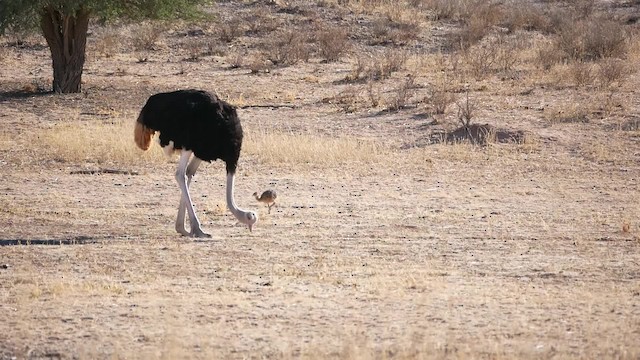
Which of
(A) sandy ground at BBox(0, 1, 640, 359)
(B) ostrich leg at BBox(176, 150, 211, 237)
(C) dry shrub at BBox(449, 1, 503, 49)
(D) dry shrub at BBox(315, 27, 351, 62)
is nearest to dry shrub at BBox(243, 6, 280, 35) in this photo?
(D) dry shrub at BBox(315, 27, 351, 62)

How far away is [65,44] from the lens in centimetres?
2292

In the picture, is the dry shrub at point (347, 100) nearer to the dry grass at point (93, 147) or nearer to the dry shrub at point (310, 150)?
the dry shrub at point (310, 150)

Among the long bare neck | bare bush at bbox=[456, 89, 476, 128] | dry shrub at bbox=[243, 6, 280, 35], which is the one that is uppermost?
the long bare neck

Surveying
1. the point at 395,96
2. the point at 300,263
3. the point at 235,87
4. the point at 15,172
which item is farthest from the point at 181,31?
the point at 300,263

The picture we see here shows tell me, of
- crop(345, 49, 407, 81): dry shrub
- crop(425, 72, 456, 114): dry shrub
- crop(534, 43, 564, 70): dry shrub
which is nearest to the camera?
crop(425, 72, 456, 114): dry shrub

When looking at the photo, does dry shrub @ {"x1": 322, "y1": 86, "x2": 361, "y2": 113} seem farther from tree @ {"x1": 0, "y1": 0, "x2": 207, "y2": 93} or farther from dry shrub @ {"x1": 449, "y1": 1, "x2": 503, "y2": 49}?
dry shrub @ {"x1": 449, "y1": 1, "x2": 503, "y2": 49}

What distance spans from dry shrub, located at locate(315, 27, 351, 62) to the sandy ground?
6.73 m

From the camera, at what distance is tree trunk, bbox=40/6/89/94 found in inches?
902

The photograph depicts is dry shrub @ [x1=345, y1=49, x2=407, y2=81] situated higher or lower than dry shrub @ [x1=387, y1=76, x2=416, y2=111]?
lower

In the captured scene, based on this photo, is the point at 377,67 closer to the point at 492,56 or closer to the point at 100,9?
the point at 492,56

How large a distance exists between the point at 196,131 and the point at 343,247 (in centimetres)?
176

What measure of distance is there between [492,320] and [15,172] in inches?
364

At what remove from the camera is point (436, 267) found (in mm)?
10305

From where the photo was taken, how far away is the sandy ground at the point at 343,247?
8000 millimetres
